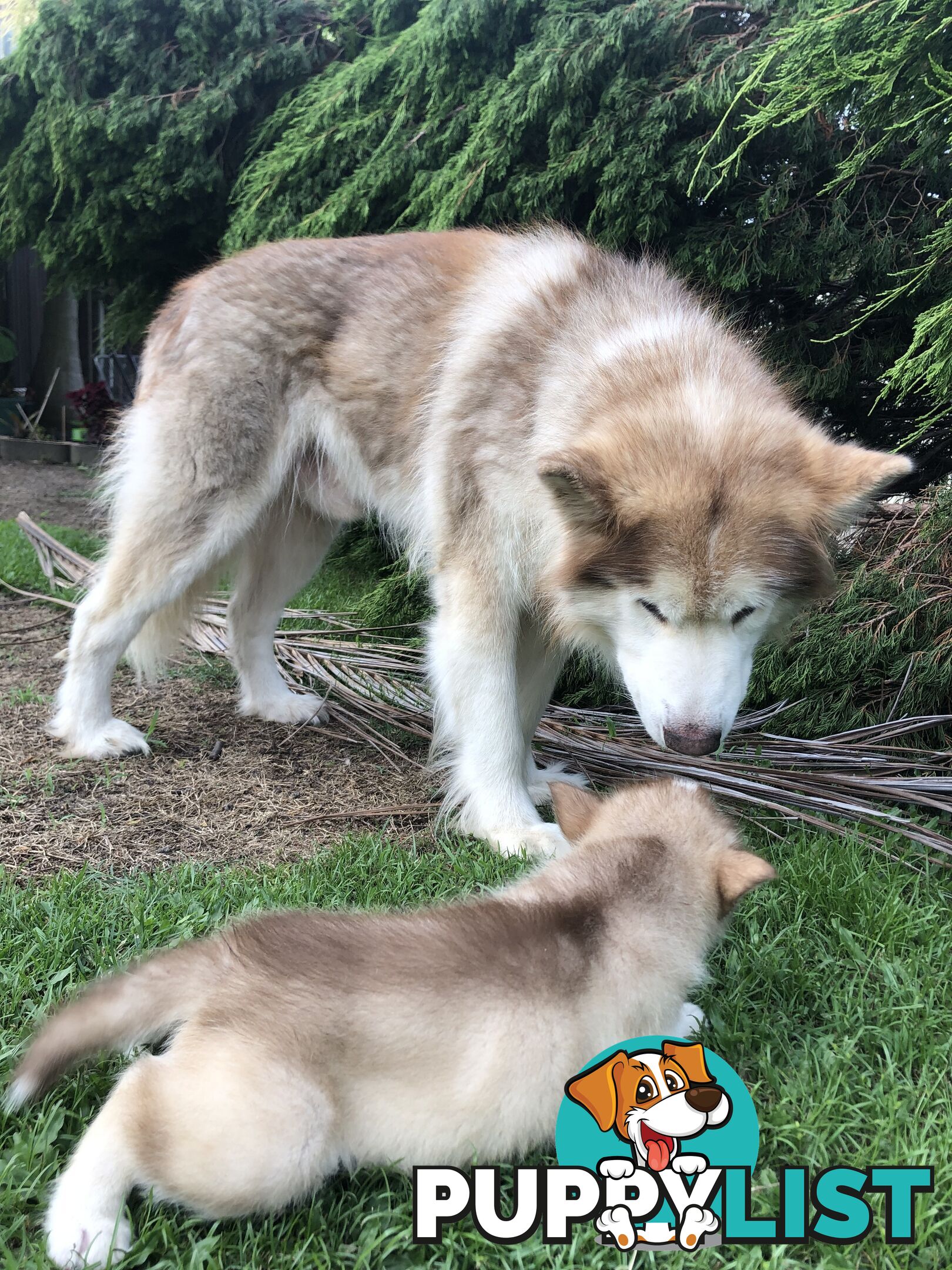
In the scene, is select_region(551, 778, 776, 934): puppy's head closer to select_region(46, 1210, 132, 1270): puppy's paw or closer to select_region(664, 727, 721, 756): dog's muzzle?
select_region(664, 727, 721, 756): dog's muzzle

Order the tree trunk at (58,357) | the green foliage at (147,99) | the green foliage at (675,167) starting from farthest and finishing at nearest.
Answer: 1. the tree trunk at (58,357)
2. the green foliage at (147,99)
3. the green foliage at (675,167)

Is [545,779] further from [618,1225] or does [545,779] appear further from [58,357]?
[58,357]

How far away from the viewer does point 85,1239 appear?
143cm

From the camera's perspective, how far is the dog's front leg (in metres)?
3.23

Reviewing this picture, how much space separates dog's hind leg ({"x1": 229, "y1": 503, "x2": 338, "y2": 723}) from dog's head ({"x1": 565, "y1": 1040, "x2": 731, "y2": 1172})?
117 inches

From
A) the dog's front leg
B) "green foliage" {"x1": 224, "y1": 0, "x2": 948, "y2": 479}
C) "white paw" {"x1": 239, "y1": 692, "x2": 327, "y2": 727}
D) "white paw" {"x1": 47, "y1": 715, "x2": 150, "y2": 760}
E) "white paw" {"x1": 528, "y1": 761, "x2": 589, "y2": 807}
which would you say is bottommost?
"white paw" {"x1": 239, "y1": 692, "x2": 327, "y2": 727}

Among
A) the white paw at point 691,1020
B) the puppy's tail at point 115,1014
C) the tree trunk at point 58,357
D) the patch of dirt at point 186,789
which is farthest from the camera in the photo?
the tree trunk at point 58,357

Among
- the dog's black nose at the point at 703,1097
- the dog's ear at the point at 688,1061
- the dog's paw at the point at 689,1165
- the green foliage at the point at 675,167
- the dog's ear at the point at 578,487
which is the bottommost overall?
the dog's paw at the point at 689,1165

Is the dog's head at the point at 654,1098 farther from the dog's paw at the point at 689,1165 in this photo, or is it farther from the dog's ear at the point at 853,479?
the dog's ear at the point at 853,479

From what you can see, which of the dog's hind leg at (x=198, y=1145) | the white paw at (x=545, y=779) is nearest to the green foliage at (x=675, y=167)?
the white paw at (x=545, y=779)

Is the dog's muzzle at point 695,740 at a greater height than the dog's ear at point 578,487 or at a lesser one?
lesser

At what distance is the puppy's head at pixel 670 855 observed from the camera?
5.81ft

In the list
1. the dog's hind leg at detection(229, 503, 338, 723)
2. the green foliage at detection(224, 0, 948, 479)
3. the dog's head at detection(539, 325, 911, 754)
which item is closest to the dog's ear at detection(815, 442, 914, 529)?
the dog's head at detection(539, 325, 911, 754)

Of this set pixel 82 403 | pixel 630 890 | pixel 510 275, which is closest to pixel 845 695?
pixel 510 275
